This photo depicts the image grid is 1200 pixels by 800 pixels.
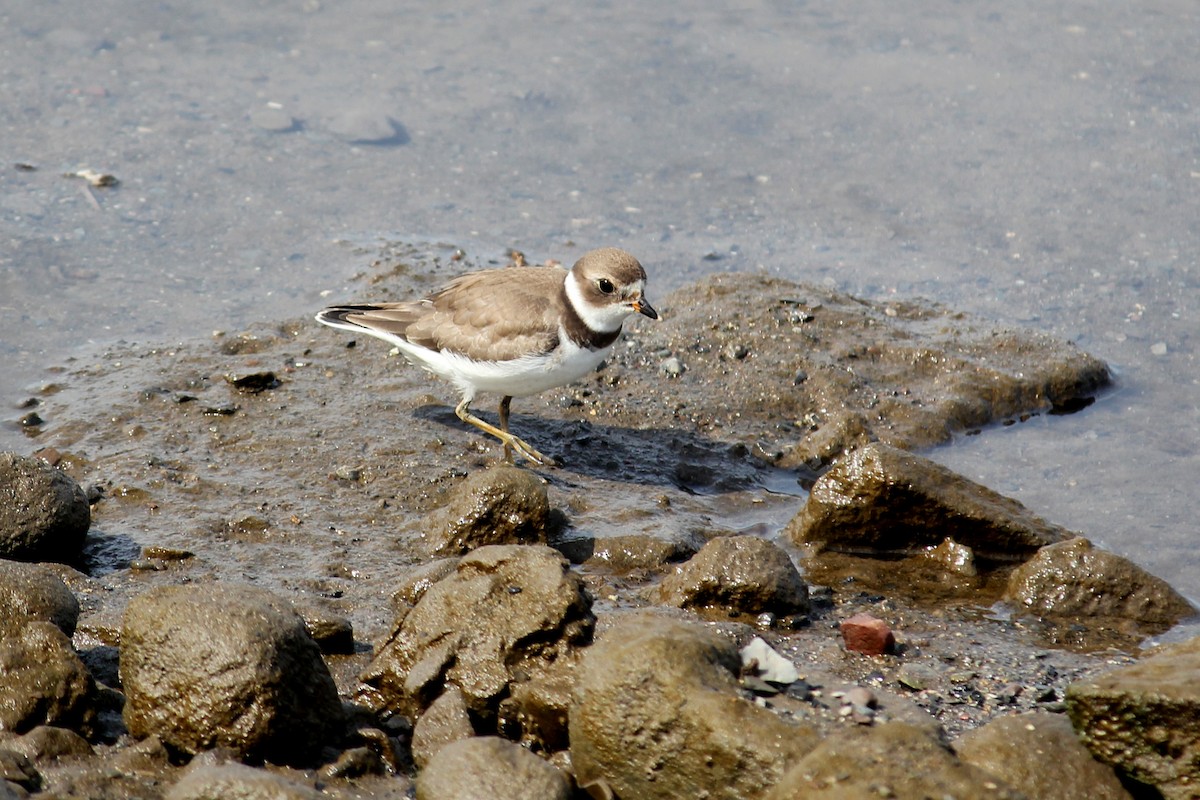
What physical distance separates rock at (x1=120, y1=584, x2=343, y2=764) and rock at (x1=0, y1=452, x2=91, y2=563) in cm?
164

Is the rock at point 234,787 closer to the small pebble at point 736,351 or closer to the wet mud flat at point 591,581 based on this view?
the wet mud flat at point 591,581

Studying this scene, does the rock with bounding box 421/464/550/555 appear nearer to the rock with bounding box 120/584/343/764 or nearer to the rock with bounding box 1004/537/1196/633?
the rock with bounding box 120/584/343/764

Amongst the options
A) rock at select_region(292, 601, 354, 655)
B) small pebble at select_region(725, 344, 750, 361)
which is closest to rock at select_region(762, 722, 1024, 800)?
rock at select_region(292, 601, 354, 655)

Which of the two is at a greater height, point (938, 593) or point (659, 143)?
point (659, 143)

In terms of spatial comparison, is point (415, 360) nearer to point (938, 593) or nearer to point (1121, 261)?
point (938, 593)

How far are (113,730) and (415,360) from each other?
3682mm

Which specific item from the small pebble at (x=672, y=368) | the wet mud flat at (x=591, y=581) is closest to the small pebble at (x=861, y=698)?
the wet mud flat at (x=591, y=581)

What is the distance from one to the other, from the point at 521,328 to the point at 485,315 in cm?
29

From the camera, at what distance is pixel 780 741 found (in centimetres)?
411

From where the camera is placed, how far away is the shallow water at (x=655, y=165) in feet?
29.7

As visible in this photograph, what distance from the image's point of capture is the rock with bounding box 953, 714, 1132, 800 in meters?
4.23

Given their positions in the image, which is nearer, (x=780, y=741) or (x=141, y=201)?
(x=780, y=741)

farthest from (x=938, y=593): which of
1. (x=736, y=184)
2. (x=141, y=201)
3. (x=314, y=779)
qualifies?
(x=141, y=201)

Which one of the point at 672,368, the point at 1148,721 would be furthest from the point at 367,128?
the point at 1148,721
